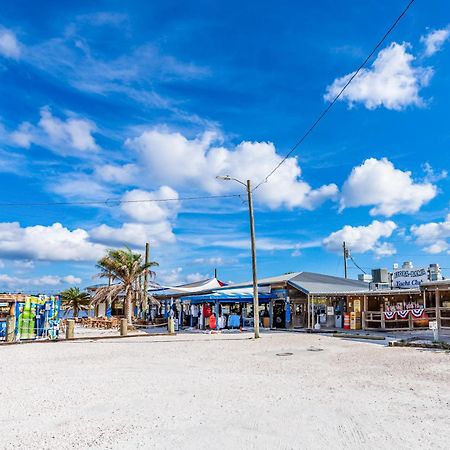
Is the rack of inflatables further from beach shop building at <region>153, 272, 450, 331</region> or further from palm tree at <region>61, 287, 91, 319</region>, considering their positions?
palm tree at <region>61, 287, 91, 319</region>

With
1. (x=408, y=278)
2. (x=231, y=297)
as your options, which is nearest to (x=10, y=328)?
(x=231, y=297)

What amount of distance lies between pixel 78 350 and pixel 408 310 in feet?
60.7

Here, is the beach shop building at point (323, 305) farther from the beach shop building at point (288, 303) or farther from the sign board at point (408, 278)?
the sign board at point (408, 278)

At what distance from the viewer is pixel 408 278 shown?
3009 centimetres

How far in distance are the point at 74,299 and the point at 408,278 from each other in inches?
1366

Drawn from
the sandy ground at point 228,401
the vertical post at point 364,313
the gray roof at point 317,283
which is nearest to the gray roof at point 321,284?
the gray roof at point 317,283

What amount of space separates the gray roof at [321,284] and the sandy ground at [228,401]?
43.2ft

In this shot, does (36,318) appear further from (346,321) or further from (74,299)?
(74,299)

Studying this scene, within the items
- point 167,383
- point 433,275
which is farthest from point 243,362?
point 433,275

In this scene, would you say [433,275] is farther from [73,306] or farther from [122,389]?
[73,306]

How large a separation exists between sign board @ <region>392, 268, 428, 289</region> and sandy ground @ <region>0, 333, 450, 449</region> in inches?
538

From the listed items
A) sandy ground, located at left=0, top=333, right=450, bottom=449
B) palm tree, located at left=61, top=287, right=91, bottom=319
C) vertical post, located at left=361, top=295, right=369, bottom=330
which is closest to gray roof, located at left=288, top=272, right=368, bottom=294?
vertical post, located at left=361, top=295, right=369, bottom=330

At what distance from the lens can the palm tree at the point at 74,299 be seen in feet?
161

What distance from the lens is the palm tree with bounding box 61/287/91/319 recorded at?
161 ft
